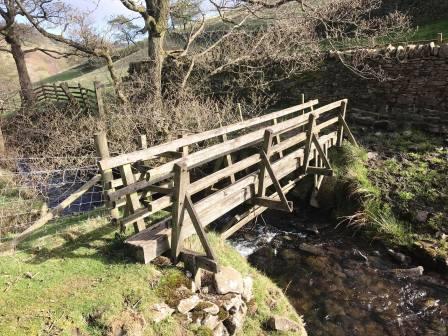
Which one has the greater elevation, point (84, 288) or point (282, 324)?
point (84, 288)

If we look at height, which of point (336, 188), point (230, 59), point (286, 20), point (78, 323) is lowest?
point (336, 188)

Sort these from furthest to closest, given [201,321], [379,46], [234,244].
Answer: [379,46], [234,244], [201,321]

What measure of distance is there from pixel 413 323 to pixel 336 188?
4.15m

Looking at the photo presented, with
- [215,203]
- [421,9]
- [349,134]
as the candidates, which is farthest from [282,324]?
[421,9]

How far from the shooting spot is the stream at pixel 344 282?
6.35 metres

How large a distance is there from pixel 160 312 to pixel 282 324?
1905 mm

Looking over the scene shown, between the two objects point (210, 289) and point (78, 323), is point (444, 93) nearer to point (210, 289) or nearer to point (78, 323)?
point (210, 289)

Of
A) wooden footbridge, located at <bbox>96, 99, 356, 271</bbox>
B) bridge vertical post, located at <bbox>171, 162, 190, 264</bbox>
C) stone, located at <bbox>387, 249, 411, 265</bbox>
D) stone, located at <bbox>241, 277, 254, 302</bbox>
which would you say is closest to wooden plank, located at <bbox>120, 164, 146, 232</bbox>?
wooden footbridge, located at <bbox>96, 99, 356, 271</bbox>

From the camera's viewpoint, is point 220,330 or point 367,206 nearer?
point 220,330

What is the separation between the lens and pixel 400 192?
912 cm

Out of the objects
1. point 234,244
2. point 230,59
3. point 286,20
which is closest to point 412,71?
point 286,20

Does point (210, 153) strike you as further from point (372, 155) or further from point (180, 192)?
point (372, 155)

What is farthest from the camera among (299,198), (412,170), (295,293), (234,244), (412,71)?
(412,71)

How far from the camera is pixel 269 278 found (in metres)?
7.41
